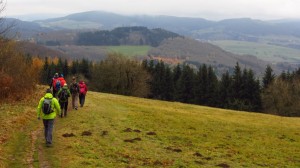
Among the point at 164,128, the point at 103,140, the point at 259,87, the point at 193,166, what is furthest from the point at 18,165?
the point at 259,87

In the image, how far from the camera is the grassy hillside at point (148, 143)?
19578mm

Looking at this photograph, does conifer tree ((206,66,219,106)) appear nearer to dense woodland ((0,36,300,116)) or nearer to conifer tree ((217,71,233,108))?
dense woodland ((0,36,300,116))

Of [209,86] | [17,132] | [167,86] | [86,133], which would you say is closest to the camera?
[17,132]

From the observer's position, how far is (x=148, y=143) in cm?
2506

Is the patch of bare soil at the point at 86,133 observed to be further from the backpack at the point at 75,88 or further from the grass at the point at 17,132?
the backpack at the point at 75,88

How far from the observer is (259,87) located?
95.6 m

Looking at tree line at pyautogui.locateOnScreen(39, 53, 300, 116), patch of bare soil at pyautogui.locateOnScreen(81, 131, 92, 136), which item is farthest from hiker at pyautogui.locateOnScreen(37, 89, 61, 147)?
tree line at pyautogui.locateOnScreen(39, 53, 300, 116)

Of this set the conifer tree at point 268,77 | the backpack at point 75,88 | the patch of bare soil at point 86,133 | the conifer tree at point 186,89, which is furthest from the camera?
the conifer tree at point 186,89

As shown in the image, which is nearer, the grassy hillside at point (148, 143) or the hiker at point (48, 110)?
the grassy hillside at point (148, 143)

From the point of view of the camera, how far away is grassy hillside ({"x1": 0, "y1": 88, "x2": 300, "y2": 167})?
19578mm

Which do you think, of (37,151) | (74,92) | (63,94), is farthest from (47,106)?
(74,92)

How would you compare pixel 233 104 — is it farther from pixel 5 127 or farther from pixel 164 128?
pixel 5 127

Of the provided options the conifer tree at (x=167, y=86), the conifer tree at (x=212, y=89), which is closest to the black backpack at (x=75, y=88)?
the conifer tree at (x=212, y=89)

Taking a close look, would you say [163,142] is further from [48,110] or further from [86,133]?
[48,110]
